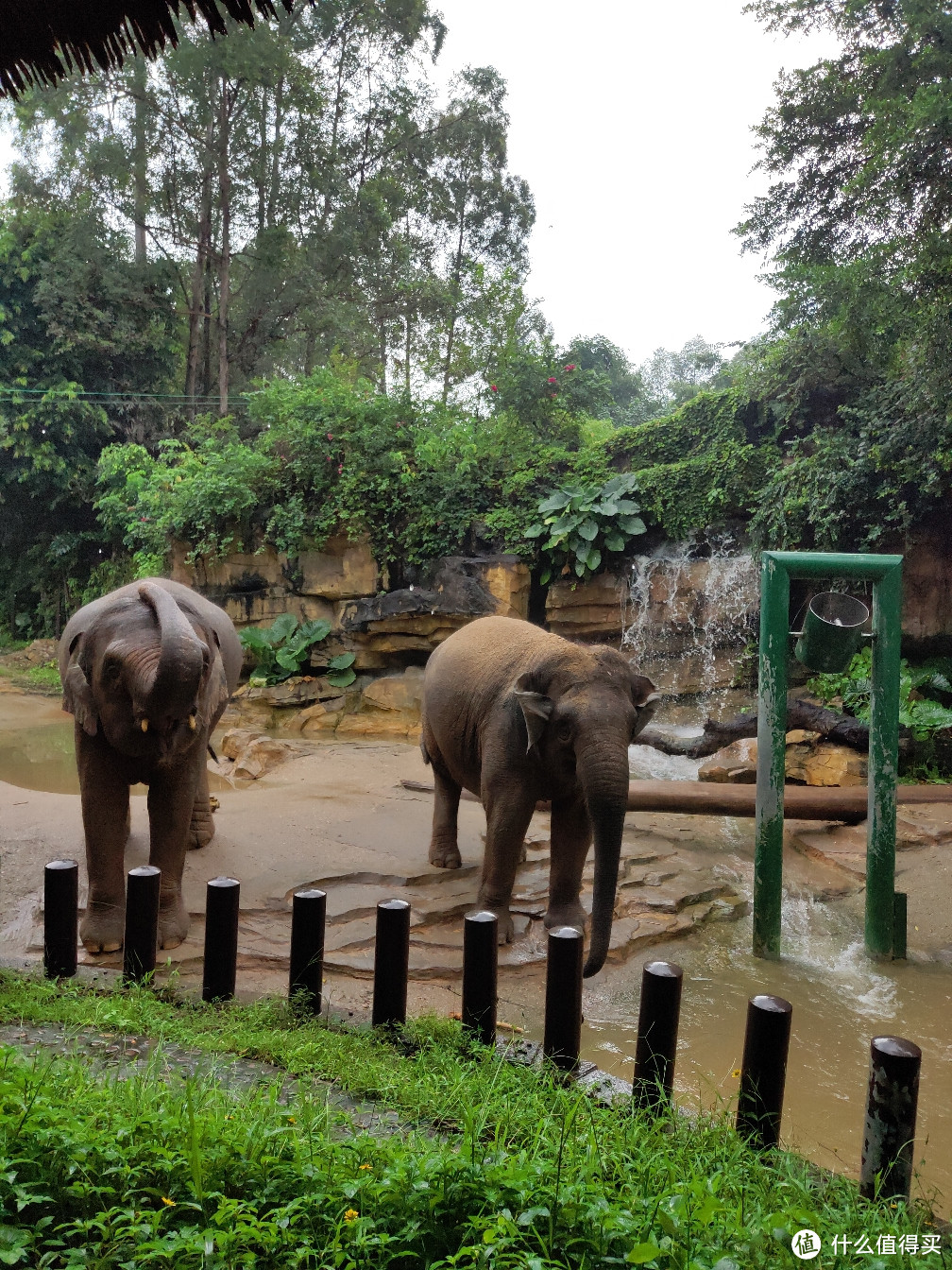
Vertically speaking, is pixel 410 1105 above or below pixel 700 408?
below

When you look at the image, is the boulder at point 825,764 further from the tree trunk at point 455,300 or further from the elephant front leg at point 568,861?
the tree trunk at point 455,300

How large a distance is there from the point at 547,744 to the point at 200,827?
3.14m

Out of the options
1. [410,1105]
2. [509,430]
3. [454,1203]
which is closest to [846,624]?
[410,1105]

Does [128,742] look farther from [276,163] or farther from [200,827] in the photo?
[276,163]

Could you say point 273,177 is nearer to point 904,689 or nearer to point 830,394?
point 830,394

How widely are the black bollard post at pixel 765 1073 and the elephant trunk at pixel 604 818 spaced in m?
1.34

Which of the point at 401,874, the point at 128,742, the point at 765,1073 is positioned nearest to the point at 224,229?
the point at 401,874

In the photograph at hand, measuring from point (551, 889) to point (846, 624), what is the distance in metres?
2.47

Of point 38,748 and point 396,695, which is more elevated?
point 396,695

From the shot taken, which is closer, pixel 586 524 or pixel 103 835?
pixel 103 835

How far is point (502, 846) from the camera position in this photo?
5.12m

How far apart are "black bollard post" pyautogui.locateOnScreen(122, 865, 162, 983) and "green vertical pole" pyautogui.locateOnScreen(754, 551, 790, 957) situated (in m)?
3.64

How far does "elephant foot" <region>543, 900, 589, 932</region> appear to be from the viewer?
17.0 ft

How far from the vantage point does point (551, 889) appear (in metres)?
5.30
